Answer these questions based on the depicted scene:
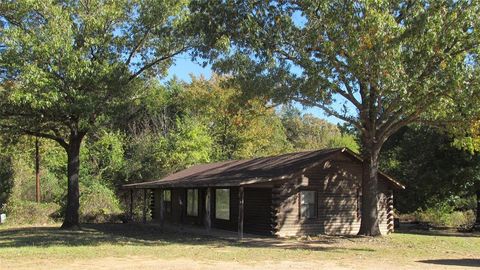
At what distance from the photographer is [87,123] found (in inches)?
952

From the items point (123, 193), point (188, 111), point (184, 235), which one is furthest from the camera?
point (188, 111)

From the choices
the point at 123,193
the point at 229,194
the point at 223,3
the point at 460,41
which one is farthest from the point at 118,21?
the point at 123,193

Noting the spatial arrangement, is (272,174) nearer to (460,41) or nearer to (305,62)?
(305,62)

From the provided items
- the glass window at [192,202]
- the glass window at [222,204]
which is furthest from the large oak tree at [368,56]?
the glass window at [192,202]

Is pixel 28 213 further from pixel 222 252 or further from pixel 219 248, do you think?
pixel 222 252

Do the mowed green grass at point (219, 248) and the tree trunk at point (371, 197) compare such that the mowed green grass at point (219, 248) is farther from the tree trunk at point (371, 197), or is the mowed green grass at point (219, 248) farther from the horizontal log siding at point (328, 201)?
the horizontal log siding at point (328, 201)

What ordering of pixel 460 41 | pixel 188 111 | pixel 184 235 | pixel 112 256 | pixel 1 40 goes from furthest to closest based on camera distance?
pixel 188 111, pixel 184 235, pixel 1 40, pixel 460 41, pixel 112 256

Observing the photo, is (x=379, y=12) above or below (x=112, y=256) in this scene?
above

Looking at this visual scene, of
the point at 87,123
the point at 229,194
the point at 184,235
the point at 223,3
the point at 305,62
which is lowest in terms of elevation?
the point at 184,235

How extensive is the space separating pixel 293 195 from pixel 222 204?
490cm

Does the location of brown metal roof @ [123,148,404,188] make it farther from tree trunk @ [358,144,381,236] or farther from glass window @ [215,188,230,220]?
tree trunk @ [358,144,381,236]

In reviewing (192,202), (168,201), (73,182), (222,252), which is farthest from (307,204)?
(168,201)

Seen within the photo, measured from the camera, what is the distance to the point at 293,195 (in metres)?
22.5

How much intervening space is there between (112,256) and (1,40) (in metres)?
11.7
